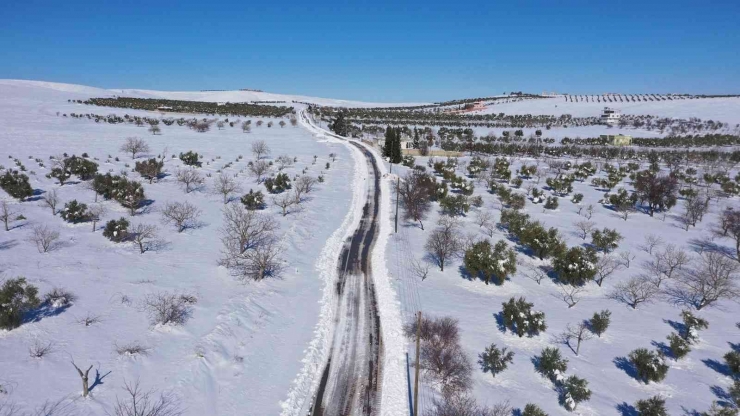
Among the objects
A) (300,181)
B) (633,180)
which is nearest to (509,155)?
(633,180)

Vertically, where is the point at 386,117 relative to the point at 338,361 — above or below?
above

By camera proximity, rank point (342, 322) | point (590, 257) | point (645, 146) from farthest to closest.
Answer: point (645, 146)
point (590, 257)
point (342, 322)

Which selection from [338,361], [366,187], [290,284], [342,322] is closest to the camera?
[338,361]

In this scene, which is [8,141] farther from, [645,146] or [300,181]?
[645,146]

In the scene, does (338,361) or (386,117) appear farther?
(386,117)

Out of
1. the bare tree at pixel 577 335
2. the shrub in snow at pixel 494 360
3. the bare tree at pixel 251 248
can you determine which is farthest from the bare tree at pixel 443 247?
the bare tree at pixel 251 248

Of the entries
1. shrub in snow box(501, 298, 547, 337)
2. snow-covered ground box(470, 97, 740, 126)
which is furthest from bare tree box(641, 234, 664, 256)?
snow-covered ground box(470, 97, 740, 126)

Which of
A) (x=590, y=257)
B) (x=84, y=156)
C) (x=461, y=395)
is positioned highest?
(x=84, y=156)
